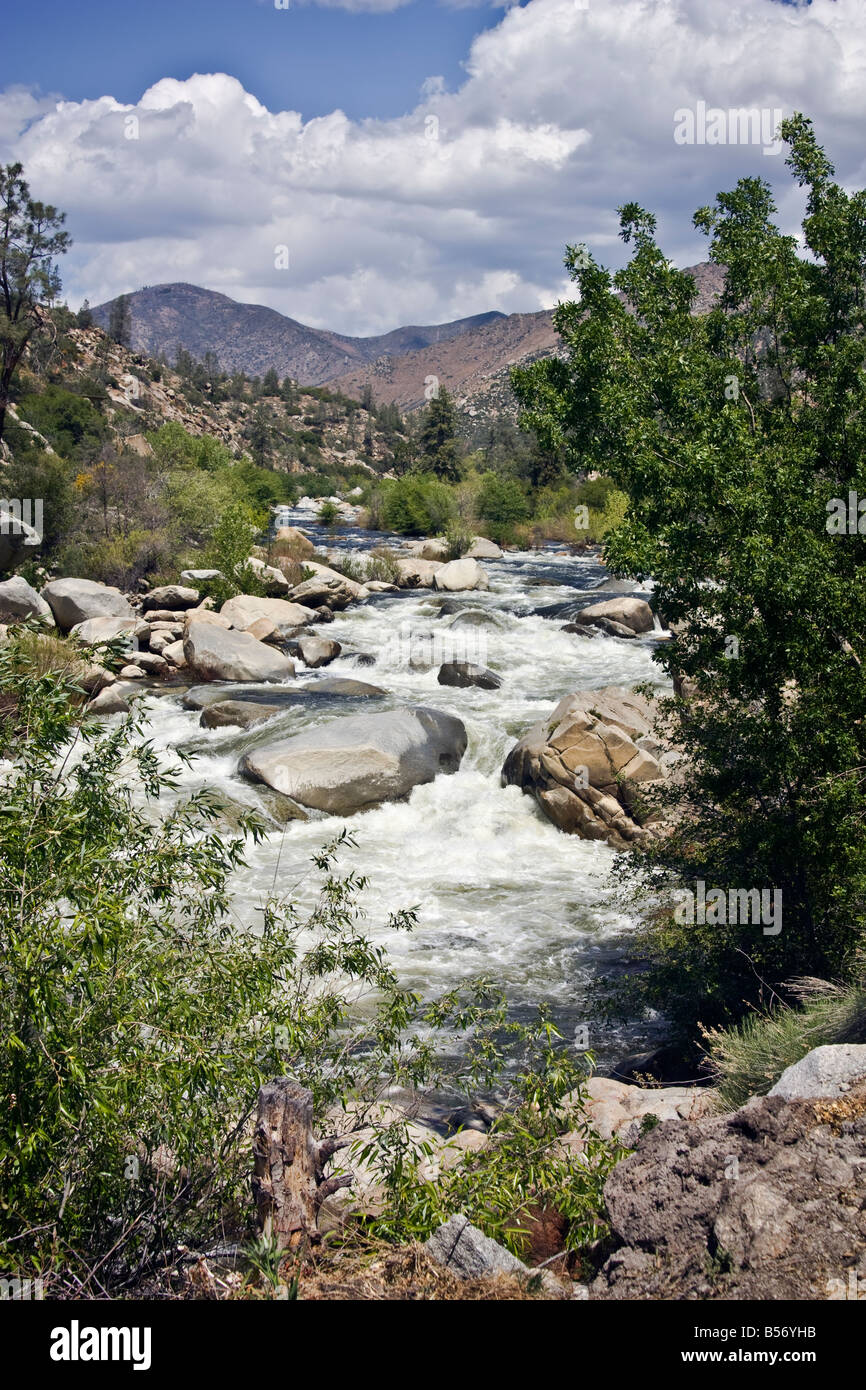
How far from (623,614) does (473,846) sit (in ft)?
41.6

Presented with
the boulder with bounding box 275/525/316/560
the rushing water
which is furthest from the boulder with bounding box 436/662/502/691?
the boulder with bounding box 275/525/316/560

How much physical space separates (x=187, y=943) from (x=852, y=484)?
665 cm

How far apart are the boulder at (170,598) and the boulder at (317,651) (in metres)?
4.30

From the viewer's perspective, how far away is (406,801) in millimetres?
14750

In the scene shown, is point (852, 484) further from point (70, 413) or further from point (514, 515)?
point (70, 413)

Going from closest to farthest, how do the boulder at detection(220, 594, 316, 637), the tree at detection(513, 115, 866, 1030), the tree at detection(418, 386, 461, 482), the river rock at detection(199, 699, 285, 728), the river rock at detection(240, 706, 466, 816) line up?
the tree at detection(513, 115, 866, 1030), the river rock at detection(240, 706, 466, 816), the river rock at detection(199, 699, 285, 728), the boulder at detection(220, 594, 316, 637), the tree at detection(418, 386, 461, 482)

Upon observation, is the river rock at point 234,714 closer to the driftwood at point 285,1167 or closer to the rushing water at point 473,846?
the rushing water at point 473,846

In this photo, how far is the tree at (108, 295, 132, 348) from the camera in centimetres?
9075

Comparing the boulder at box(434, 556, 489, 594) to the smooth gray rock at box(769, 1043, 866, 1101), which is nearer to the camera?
the smooth gray rock at box(769, 1043, 866, 1101)

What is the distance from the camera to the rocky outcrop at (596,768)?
1354 cm

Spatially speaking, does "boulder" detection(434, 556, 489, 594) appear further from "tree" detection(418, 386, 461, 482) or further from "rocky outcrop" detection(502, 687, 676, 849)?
"tree" detection(418, 386, 461, 482)

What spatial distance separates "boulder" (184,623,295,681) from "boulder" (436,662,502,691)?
3502 mm

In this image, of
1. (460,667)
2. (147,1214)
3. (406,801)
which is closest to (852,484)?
(147,1214)

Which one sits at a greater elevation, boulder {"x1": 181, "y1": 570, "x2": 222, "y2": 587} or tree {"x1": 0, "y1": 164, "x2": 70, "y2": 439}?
tree {"x1": 0, "y1": 164, "x2": 70, "y2": 439}
